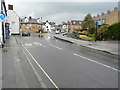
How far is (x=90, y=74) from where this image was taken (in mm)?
6965

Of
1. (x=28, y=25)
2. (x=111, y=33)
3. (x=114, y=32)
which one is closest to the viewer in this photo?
(x=114, y=32)

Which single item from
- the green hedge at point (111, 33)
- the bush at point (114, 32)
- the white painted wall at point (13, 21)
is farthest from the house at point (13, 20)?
the bush at point (114, 32)

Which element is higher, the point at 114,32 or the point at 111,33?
the point at 114,32

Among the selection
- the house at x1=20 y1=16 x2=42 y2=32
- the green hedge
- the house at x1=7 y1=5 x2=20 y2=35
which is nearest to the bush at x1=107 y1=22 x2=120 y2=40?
the green hedge

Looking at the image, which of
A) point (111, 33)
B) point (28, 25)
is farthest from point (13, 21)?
point (111, 33)

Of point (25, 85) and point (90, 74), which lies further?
point (90, 74)

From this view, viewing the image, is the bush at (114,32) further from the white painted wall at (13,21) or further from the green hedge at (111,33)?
the white painted wall at (13,21)

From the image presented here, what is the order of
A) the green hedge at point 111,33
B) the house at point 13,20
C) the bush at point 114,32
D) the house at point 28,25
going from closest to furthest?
1. the bush at point 114,32
2. the green hedge at point 111,33
3. the house at point 13,20
4. the house at point 28,25

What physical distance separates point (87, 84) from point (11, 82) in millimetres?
3465

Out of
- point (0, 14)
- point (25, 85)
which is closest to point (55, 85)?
point (25, 85)

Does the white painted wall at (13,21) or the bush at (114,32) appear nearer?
the bush at (114,32)

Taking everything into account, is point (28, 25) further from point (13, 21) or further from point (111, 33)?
point (111, 33)

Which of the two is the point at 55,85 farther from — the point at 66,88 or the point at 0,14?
the point at 0,14

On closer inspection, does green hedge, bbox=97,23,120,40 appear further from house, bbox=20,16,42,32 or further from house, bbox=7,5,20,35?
house, bbox=20,16,42,32
